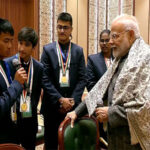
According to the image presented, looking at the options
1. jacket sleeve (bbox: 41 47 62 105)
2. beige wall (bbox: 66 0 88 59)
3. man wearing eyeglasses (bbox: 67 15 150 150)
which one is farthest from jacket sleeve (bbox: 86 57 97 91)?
beige wall (bbox: 66 0 88 59)

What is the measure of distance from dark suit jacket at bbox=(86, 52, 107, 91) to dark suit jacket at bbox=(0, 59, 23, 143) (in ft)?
4.18

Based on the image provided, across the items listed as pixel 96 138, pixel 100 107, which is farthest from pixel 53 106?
pixel 100 107

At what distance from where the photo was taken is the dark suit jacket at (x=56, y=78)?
255cm

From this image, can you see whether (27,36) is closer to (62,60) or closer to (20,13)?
(62,60)

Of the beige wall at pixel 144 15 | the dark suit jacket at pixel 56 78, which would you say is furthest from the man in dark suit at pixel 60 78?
the beige wall at pixel 144 15

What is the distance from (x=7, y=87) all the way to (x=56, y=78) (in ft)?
3.01

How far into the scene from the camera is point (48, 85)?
2.54 meters

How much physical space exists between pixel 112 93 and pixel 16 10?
10.1 feet

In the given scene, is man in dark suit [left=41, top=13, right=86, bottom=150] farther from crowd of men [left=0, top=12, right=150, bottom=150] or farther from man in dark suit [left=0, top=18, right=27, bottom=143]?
man in dark suit [left=0, top=18, right=27, bottom=143]

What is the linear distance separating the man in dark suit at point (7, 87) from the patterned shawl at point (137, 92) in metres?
0.68

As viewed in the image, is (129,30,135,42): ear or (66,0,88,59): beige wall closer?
(129,30,135,42): ear

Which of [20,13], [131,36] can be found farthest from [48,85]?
[20,13]

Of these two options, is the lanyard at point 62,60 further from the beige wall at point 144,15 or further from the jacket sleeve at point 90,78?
the beige wall at point 144,15

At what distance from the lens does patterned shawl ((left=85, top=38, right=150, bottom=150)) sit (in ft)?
4.87
